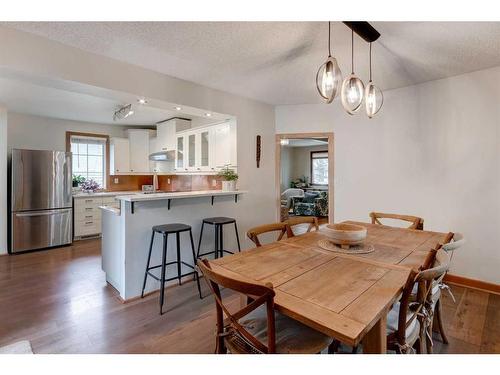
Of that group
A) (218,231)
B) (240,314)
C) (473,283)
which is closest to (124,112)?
(218,231)

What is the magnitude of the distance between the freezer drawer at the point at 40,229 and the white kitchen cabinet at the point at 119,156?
1.29 metres

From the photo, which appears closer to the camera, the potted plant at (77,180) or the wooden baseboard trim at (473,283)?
the wooden baseboard trim at (473,283)

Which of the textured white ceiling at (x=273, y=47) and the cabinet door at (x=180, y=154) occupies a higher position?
the textured white ceiling at (x=273, y=47)

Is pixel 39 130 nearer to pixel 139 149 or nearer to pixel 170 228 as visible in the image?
pixel 139 149

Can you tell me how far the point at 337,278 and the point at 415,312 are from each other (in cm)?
43

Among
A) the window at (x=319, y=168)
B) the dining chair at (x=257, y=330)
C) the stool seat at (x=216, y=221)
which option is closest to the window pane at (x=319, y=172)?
the window at (x=319, y=168)

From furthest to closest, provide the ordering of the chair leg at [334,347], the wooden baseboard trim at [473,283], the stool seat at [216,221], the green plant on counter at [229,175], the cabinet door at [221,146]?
the cabinet door at [221,146] → the green plant on counter at [229,175] → the stool seat at [216,221] → the wooden baseboard trim at [473,283] → the chair leg at [334,347]

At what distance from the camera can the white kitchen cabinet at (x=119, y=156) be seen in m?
5.56

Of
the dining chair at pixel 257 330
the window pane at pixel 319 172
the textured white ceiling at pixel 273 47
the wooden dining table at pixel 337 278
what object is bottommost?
the dining chair at pixel 257 330

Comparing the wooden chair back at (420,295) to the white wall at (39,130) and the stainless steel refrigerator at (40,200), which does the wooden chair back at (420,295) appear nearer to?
the stainless steel refrigerator at (40,200)

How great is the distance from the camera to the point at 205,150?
4164mm

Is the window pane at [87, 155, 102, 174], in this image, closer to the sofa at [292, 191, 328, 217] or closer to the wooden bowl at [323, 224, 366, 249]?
the sofa at [292, 191, 328, 217]

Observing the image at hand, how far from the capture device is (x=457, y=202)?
297 cm
